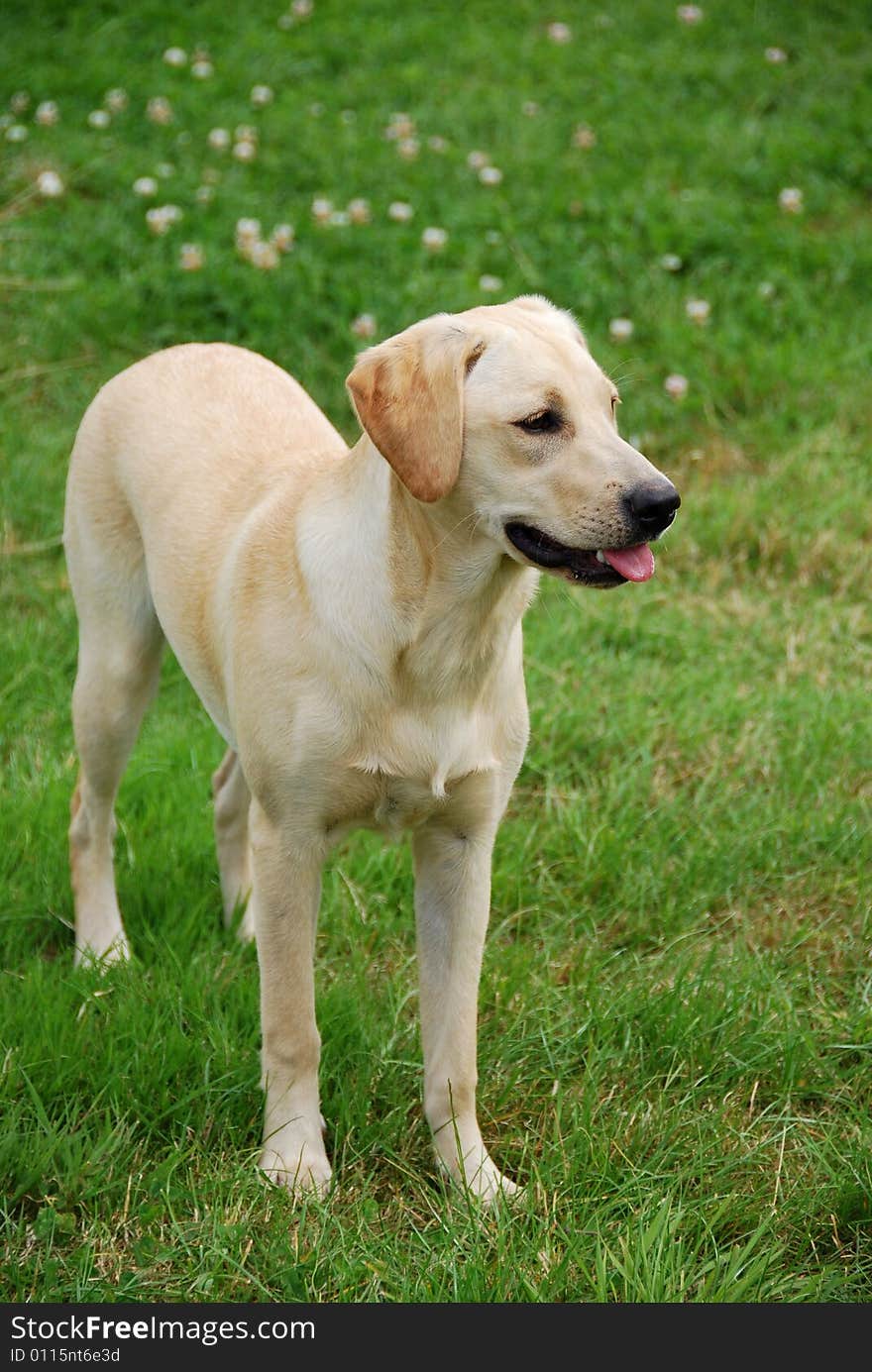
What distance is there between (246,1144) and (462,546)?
130 centimetres

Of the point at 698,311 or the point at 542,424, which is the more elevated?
the point at 542,424

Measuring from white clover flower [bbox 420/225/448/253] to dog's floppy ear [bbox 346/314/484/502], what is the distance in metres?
4.31

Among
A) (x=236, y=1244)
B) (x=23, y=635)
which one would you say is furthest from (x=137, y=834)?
(x=236, y=1244)

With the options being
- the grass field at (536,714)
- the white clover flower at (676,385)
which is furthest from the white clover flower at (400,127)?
the white clover flower at (676,385)

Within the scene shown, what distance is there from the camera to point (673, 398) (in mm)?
6312

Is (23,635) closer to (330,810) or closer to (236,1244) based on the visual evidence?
(330,810)

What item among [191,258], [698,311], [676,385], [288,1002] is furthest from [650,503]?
[191,258]

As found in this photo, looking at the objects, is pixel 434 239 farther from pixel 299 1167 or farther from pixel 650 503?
pixel 299 1167

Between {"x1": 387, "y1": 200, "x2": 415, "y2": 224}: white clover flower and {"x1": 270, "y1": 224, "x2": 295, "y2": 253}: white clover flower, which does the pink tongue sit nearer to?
{"x1": 270, "y1": 224, "x2": 295, "y2": 253}: white clover flower

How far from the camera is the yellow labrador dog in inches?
101

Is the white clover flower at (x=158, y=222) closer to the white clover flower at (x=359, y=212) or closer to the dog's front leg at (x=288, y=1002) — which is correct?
the white clover flower at (x=359, y=212)

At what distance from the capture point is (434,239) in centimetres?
A: 670

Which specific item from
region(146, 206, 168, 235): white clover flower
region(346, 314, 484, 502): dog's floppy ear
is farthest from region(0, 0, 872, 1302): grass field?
region(346, 314, 484, 502): dog's floppy ear

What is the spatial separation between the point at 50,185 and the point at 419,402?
4699 millimetres
